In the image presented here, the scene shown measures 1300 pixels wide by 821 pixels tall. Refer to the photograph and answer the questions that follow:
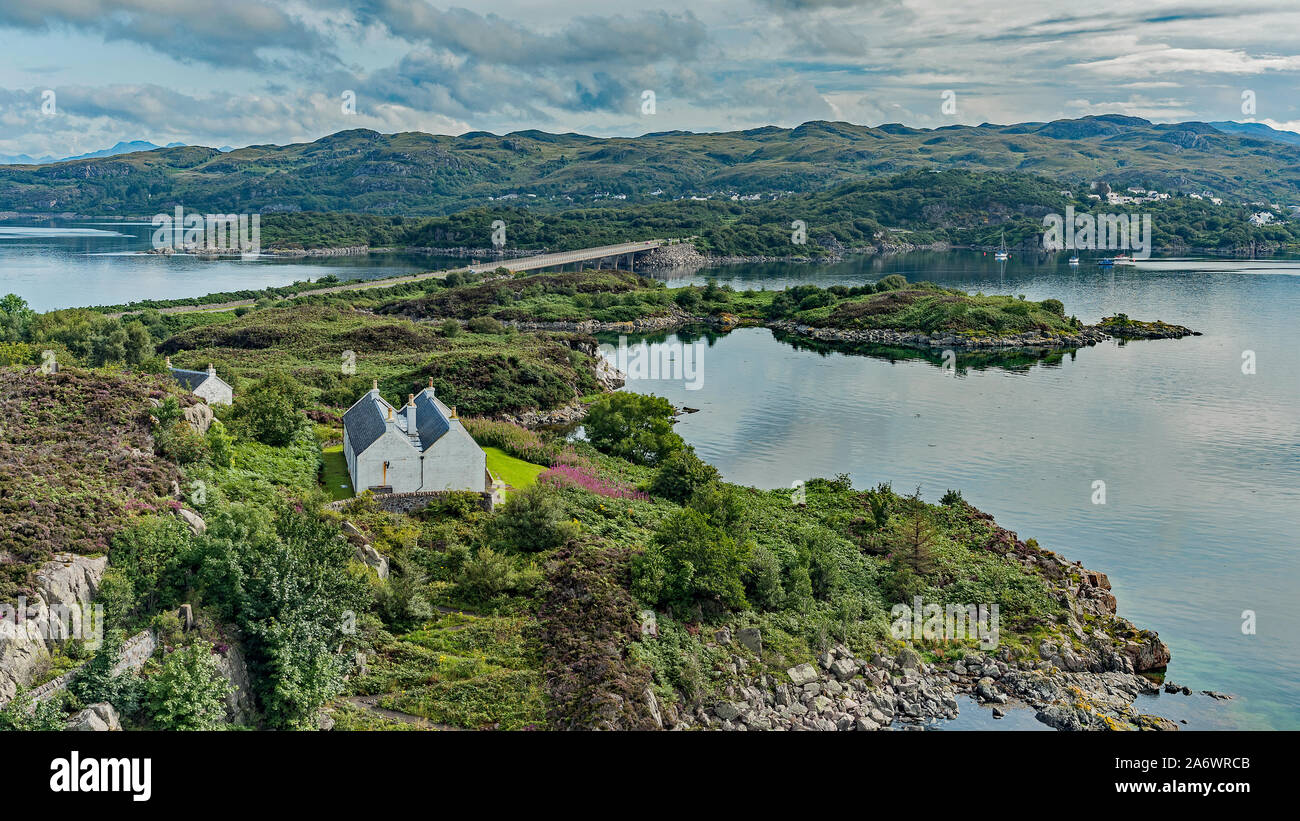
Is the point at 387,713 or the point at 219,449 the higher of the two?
the point at 219,449

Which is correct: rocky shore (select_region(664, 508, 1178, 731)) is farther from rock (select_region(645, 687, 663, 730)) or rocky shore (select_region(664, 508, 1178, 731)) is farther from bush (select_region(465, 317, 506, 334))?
bush (select_region(465, 317, 506, 334))

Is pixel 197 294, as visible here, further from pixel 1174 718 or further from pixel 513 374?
pixel 1174 718

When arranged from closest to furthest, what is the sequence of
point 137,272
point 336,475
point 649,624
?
point 649,624, point 336,475, point 137,272

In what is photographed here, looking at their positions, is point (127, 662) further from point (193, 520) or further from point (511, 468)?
point (511, 468)

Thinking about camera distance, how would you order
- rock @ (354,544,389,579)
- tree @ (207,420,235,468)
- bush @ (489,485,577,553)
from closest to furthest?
rock @ (354,544,389,579), bush @ (489,485,577,553), tree @ (207,420,235,468)

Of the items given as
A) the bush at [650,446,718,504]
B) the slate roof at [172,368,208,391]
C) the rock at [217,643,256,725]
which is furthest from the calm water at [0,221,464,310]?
the rock at [217,643,256,725]

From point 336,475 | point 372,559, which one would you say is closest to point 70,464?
point 372,559
